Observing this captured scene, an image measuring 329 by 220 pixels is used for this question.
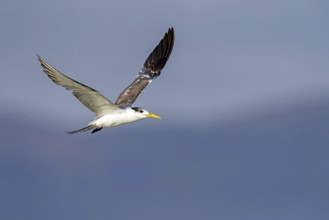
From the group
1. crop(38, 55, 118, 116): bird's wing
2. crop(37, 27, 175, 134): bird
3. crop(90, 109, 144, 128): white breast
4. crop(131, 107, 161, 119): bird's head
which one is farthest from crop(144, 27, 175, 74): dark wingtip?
crop(38, 55, 118, 116): bird's wing

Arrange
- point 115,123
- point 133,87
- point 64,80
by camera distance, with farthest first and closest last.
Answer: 1. point 133,87
2. point 115,123
3. point 64,80

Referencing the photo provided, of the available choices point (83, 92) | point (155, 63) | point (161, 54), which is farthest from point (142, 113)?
point (161, 54)

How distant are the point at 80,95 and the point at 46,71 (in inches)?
63.9

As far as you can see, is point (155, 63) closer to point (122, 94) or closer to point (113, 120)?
point (122, 94)

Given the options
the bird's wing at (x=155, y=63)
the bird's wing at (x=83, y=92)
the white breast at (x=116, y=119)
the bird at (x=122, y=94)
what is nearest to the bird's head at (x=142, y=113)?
the bird at (x=122, y=94)

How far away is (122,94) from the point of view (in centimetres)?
4059

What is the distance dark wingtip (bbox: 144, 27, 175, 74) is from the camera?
42438 mm

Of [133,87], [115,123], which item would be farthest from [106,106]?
[133,87]

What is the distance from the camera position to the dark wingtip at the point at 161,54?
42438 millimetres

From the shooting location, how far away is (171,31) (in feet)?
137

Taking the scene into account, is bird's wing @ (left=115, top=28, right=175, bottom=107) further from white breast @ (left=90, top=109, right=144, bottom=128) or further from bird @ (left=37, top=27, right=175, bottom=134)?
white breast @ (left=90, top=109, right=144, bottom=128)

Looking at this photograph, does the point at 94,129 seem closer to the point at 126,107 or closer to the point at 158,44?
the point at 126,107

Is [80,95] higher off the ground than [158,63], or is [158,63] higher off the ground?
[158,63]

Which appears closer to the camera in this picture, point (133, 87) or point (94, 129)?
point (94, 129)
